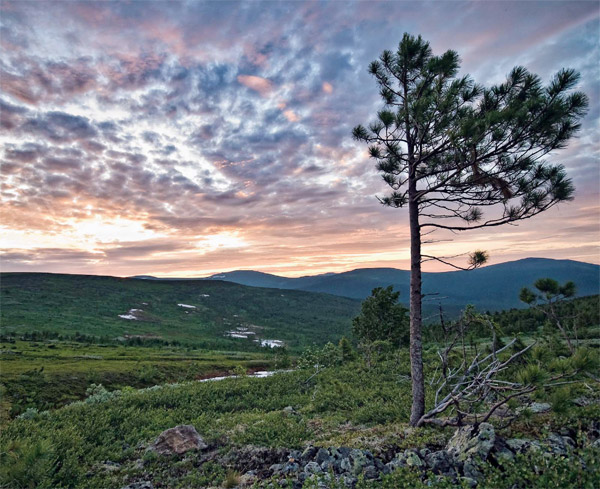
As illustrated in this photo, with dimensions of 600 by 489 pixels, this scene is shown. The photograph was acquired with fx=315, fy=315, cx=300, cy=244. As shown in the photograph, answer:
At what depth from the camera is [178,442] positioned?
1104cm

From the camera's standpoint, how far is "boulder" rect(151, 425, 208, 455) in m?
10.7

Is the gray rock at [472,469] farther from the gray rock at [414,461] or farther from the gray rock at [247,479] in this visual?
the gray rock at [247,479]

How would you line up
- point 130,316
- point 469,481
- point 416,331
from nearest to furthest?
point 469,481 → point 416,331 → point 130,316

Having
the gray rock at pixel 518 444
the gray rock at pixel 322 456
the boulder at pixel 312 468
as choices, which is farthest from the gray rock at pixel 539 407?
the boulder at pixel 312 468

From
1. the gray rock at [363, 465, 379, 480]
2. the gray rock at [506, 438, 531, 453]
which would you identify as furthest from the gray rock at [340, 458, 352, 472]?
the gray rock at [506, 438, 531, 453]

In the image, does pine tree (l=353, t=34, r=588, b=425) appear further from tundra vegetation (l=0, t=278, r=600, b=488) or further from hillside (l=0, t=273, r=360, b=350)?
hillside (l=0, t=273, r=360, b=350)

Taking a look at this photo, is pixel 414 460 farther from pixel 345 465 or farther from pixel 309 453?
pixel 309 453

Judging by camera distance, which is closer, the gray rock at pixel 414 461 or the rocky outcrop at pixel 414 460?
the rocky outcrop at pixel 414 460

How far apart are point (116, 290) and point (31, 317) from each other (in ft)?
261

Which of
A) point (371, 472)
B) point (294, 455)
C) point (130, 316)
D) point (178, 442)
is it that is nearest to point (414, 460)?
point (371, 472)

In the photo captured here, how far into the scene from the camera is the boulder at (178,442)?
10719 mm

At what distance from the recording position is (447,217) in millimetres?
11289

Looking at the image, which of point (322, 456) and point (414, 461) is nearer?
point (414, 461)

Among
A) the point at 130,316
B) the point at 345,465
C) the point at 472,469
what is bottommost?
the point at 130,316
